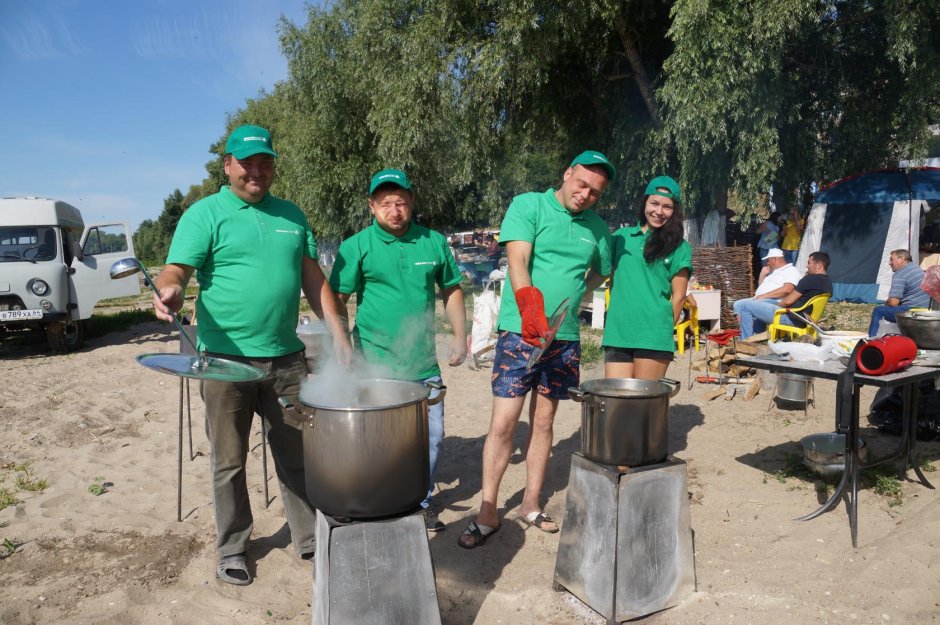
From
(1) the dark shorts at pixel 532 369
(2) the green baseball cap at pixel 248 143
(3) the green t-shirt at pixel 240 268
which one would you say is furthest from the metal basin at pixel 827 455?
(2) the green baseball cap at pixel 248 143

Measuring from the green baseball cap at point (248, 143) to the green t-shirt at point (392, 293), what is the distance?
0.61 m

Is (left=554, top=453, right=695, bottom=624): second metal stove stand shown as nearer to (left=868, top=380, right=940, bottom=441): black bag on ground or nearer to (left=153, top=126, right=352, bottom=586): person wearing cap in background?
(left=153, top=126, right=352, bottom=586): person wearing cap in background

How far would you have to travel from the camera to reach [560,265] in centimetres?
320

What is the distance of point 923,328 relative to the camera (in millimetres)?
3754

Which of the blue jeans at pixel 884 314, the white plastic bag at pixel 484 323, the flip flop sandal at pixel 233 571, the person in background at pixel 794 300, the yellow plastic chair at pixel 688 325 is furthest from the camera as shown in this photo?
the yellow plastic chair at pixel 688 325

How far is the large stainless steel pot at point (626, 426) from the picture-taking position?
2.61 m

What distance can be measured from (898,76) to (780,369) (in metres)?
11.0

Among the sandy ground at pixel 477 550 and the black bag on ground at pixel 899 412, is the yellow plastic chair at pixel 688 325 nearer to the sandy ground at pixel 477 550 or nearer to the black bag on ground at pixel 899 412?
the sandy ground at pixel 477 550

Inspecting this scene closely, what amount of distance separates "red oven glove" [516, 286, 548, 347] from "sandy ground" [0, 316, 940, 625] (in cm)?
116

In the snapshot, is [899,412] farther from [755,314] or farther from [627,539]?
[627,539]

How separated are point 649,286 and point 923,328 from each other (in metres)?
1.61

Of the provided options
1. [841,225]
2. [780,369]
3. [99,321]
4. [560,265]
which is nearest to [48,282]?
[99,321]

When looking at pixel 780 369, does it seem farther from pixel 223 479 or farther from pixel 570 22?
pixel 570 22

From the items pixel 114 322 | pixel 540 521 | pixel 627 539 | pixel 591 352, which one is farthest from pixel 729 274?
pixel 114 322
